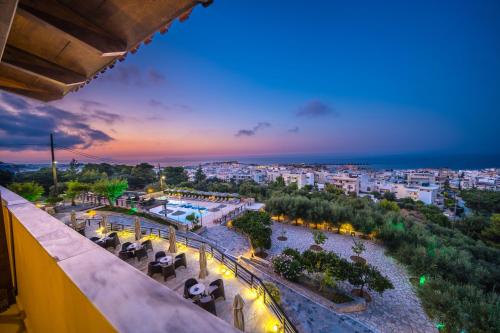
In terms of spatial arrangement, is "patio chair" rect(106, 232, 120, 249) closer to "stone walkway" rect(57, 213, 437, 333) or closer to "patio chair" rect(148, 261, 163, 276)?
"patio chair" rect(148, 261, 163, 276)

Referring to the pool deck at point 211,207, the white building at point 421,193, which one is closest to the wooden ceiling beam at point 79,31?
the pool deck at point 211,207

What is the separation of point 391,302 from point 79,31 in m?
13.7

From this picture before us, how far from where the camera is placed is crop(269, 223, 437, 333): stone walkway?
314 inches

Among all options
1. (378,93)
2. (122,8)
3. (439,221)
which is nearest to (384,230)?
(439,221)

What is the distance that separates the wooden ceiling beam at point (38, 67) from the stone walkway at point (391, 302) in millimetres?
11566

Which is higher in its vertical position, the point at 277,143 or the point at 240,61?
the point at 240,61

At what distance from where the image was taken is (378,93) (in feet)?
192

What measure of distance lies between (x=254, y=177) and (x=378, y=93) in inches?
1874

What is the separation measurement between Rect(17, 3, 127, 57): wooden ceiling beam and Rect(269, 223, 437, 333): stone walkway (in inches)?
445

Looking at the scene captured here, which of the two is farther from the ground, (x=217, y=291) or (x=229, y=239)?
(x=217, y=291)

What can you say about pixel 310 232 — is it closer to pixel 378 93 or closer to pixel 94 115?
pixel 94 115

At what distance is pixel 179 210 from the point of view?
21.1m

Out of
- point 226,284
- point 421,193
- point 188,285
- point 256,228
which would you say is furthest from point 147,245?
point 421,193

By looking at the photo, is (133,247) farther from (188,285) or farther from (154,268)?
(188,285)
